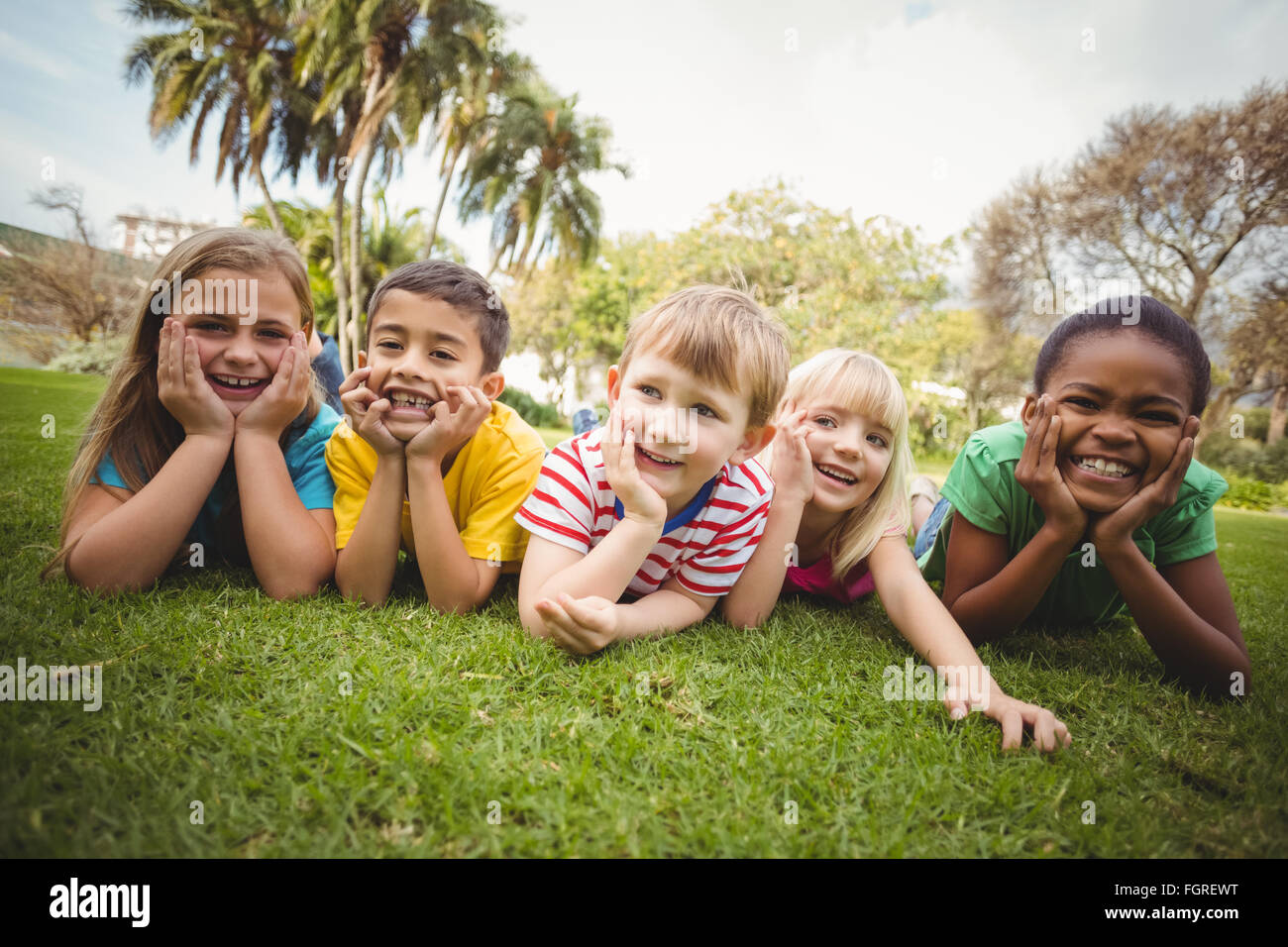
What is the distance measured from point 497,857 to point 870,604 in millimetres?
2668

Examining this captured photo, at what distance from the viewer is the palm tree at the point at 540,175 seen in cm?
2917

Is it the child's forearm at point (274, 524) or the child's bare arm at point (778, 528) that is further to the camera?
the child's bare arm at point (778, 528)

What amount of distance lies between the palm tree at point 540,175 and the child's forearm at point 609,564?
31056mm

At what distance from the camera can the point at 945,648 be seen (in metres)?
2.36

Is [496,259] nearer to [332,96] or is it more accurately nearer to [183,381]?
[332,96]

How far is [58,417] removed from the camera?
10.1m

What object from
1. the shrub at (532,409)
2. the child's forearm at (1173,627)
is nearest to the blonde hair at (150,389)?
the child's forearm at (1173,627)

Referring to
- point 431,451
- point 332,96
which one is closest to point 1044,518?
point 431,451

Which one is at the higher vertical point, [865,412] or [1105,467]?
[865,412]

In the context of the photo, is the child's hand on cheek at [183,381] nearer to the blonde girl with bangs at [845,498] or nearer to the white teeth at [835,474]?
the blonde girl with bangs at [845,498]

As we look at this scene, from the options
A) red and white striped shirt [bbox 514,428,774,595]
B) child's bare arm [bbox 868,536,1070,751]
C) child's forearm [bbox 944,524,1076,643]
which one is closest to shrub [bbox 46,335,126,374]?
red and white striped shirt [bbox 514,428,774,595]

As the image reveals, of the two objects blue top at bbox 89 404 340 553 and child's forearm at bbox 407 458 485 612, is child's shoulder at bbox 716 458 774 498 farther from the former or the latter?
blue top at bbox 89 404 340 553

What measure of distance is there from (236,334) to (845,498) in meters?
2.72
